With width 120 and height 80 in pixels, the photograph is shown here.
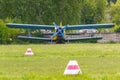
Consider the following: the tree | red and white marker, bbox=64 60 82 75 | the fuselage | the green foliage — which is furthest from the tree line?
red and white marker, bbox=64 60 82 75

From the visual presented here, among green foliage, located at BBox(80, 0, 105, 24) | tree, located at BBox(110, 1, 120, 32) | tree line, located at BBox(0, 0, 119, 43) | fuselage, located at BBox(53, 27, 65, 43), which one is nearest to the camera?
fuselage, located at BBox(53, 27, 65, 43)

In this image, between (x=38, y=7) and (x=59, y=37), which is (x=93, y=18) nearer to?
(x=38, y=7)

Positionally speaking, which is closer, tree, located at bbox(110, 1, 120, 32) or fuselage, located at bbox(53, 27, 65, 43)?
fuselage, located at bbox(53, 27, 65, 43)

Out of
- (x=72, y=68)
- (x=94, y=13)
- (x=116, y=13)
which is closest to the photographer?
(x=72, y=68)

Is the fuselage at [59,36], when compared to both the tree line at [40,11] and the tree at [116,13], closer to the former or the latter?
the tree line at [40,11]

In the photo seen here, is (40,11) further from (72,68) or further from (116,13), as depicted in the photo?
(72,68)

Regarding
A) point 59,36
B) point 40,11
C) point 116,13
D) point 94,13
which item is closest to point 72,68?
point 59,36

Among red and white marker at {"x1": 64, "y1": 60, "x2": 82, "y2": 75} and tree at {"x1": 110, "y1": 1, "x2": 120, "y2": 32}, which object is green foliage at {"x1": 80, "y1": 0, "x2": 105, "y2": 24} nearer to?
tree at {"x1": 110, "y1": 1, "x2": 120, "y2": 32}

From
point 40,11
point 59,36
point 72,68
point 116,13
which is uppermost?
point 72,68

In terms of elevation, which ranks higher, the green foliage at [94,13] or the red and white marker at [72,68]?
the red and white marker at [72,68]

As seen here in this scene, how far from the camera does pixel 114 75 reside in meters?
10.1

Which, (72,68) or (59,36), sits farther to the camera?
(59,36)

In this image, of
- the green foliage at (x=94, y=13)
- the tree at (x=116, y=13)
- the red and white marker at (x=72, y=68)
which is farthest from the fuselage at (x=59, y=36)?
the green foliage at (x=94, y=13)

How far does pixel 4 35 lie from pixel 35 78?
124ft
